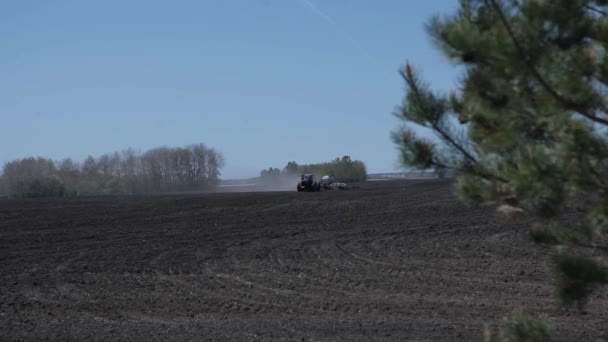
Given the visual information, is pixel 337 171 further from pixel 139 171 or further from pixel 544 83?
pixel 544 83

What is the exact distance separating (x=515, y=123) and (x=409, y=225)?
21.5 metres

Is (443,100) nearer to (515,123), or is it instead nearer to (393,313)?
(515,123)

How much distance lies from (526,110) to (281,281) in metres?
10.9

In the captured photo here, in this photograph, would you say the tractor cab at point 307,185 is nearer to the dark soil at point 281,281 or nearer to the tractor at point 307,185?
the tractor at point 307,185

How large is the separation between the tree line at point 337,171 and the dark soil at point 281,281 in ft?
246

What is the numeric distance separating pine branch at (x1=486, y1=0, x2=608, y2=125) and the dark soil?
1.32 meters

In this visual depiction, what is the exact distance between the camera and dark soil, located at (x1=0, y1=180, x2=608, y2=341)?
471 inches

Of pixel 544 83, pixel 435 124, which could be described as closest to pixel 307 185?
pixel 435 124

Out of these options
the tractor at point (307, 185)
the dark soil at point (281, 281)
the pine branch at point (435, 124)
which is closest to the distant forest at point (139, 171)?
the tractor at point (307, 185)

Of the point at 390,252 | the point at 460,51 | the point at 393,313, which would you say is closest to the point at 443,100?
the point at 460,51

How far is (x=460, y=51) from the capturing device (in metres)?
6.02

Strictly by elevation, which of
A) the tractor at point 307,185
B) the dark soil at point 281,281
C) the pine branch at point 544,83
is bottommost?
the dark soil at point 281,281

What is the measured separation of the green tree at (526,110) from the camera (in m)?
5.77

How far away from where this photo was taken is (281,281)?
1645 centimetres
